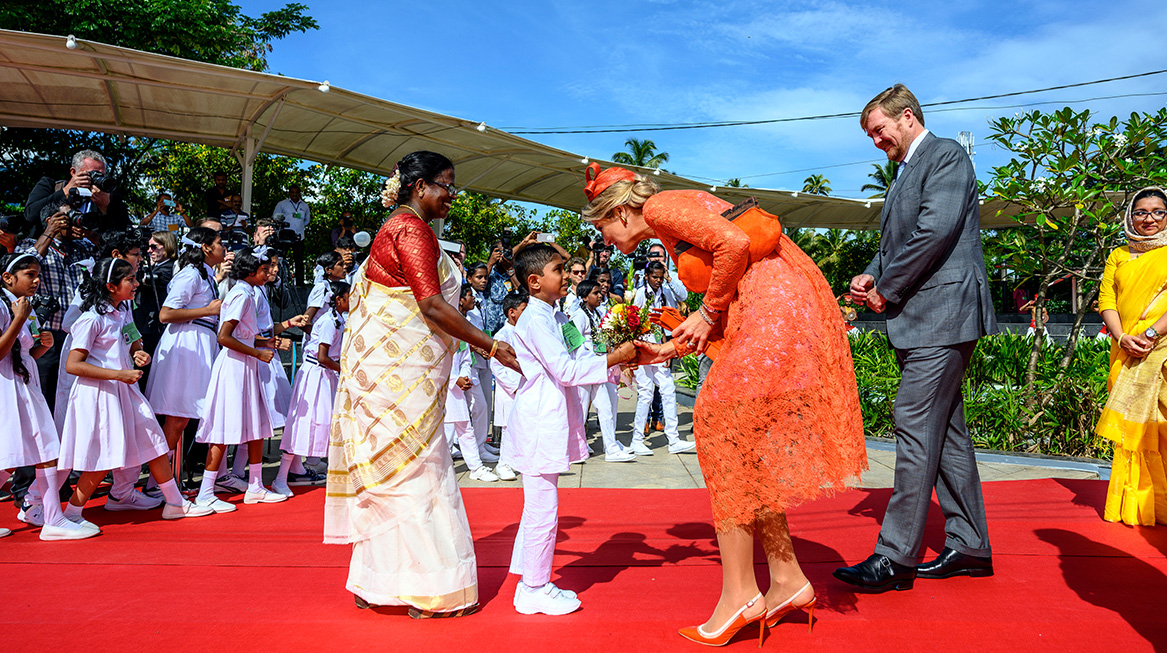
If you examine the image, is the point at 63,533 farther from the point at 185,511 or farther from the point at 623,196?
the point at 623,196

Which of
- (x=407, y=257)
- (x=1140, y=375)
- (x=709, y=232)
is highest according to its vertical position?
(x=709, y=232)

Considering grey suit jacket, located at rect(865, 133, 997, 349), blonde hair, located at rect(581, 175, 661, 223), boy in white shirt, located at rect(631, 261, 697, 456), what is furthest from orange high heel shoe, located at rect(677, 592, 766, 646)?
boy in white shirt, located at rect(631, 261, 697, 456)

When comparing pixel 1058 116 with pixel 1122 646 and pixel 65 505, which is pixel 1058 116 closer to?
pixel 1122 646

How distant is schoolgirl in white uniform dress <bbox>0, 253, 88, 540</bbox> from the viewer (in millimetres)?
4441

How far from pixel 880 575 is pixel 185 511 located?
4480mm

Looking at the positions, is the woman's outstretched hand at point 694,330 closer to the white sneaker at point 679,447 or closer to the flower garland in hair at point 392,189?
the flower garland in hair at point 392,189

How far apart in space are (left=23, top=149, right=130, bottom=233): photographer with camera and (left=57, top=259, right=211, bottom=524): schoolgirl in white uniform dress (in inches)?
79.7

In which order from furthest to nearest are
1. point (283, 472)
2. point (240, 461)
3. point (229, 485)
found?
point (240, 461) → point (229, 485) → point (283, 472)

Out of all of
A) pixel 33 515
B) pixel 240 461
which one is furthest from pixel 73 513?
pixel 240 461

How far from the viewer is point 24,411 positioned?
455 centimetres

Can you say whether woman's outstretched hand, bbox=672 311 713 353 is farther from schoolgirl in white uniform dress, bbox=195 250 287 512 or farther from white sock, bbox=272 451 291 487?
white sock, bbox=272 451 291 487

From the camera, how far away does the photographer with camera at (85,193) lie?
6.52 meters

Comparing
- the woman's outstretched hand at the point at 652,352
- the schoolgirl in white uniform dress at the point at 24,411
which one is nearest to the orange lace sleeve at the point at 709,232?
the woman's outstretched hand at the point at 652,352

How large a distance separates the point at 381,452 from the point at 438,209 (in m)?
1.12
